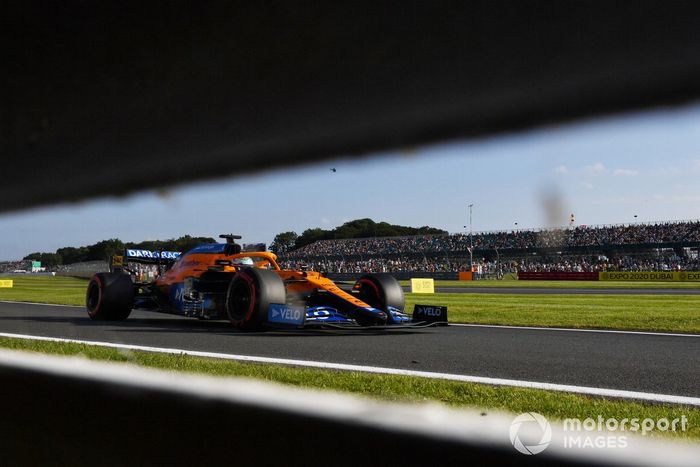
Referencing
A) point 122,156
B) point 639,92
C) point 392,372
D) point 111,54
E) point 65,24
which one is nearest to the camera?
point 639,92

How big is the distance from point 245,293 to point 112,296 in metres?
2.82

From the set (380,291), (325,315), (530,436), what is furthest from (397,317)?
(530,436)

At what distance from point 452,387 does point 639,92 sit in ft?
9.98

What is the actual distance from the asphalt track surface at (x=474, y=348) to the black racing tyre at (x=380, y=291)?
60 centimetres

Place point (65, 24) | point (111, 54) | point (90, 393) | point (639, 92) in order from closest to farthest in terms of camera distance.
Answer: point (639, 92), point (65, 24), point (111, 54), point (90, 393)

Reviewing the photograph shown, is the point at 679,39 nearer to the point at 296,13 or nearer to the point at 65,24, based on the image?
the point at 296,13

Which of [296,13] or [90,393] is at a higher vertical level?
[296,13]

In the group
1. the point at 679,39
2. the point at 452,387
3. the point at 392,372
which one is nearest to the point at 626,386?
the point at 452,387

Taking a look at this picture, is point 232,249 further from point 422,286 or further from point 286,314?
point 422,286

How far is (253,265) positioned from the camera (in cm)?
915

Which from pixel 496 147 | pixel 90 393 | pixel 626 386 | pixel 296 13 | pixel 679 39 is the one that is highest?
pixel 296 13

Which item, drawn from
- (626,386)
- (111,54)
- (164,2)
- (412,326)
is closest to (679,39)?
(164,2)

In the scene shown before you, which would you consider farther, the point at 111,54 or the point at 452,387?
the point at 452,387

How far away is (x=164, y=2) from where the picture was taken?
163cm
